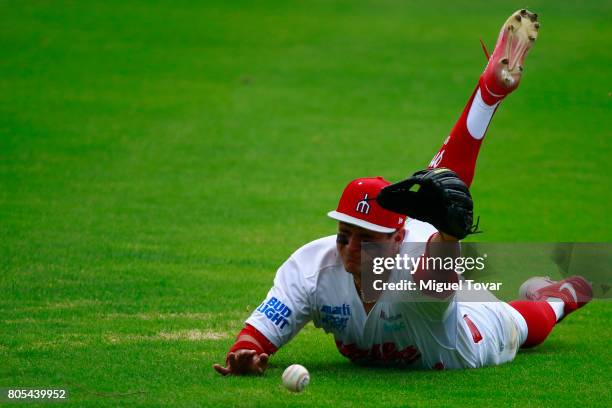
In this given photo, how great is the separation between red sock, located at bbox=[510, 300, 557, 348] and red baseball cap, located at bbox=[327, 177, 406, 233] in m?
1.40

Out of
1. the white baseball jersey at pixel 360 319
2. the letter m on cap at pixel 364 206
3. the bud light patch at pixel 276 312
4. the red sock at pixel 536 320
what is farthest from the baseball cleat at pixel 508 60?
the bud light patch at pixel 276 312

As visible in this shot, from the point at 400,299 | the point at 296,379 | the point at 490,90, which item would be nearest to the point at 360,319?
the point at 400,299

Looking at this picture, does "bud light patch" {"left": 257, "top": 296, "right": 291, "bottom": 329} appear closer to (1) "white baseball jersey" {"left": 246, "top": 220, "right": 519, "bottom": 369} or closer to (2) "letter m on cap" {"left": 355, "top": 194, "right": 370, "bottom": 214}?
(1) "white baseball jersey" {"left": 246, "top": 220, "right": 519, "bottom": 369}

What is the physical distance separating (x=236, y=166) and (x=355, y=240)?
8215 mm

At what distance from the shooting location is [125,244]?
9789 millimetres

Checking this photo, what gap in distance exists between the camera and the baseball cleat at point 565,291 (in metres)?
7.23

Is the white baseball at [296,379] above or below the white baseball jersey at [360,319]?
below

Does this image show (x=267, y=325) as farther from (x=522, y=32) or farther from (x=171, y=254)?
(x=171, y=254)

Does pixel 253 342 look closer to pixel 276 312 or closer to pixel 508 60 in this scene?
pixel 276 312

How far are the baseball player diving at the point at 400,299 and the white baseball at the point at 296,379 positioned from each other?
1.29 feet

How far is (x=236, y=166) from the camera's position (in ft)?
45.6

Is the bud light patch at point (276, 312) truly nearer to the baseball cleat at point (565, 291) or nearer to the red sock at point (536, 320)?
the red sock at point (536, 320)

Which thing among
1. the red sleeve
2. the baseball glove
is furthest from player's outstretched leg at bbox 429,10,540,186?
the red sleeve

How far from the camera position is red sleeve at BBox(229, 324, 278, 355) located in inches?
233
